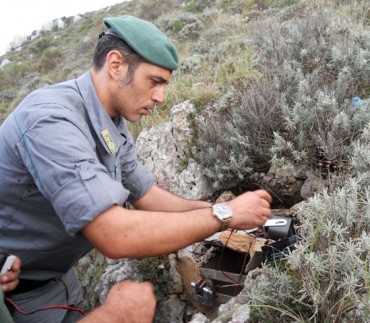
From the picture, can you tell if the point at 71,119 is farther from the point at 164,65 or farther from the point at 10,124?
the point at 164,65

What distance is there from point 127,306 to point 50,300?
39.5 inches

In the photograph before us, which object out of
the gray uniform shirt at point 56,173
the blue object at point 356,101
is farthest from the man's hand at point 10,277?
the blue object at point 356,101

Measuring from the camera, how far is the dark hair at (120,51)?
6.74 feet

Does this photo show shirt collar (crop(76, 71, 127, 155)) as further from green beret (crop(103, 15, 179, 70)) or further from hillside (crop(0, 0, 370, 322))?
hillside (crop(0, 0, 370, 322))

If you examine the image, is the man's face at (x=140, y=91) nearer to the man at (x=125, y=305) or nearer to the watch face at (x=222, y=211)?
the watch face at (x=222, y=211)

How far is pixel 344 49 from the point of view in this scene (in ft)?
12.4

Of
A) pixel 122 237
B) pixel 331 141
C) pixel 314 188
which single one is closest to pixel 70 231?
pixel 122 237

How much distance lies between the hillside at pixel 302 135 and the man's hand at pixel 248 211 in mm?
200

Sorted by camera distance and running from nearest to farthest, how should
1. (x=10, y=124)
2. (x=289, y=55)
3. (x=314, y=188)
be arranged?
1. (x=10, y=124)
2. (x=314, y=188)
3. (x=289, y=55)

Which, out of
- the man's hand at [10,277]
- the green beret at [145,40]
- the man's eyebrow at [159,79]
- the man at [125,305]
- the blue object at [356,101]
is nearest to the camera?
the man at [125,305]

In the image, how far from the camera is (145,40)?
2.03m

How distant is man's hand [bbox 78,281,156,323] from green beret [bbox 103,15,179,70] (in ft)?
3.84

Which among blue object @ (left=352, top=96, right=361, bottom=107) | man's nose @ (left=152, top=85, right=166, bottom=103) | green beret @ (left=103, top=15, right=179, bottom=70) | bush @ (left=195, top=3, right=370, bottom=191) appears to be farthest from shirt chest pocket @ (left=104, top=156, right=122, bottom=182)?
blue object @ (left=352, top=96, right=361, bottom=107)

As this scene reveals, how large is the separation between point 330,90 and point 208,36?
181 inches
